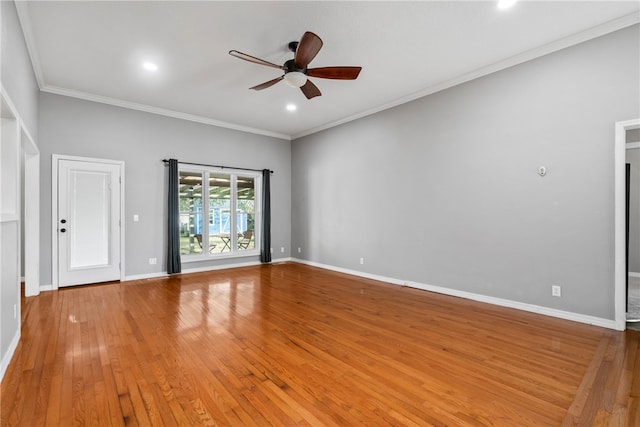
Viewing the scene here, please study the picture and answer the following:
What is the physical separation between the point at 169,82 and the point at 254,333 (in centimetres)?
393

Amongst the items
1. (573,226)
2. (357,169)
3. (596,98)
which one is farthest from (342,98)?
(573,226)

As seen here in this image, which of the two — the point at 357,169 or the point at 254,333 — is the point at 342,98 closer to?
the point at 357,169

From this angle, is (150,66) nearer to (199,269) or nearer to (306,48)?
(306,48)

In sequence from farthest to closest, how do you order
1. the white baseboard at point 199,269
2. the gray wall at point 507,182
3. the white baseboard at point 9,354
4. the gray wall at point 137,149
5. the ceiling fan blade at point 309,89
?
the white baseboard at point 199,269 < the gray wall at point 137,149 < the ceiling fan blade at point 309,89 < the gray wall at point 507,182 < the white baseboard at point 9,354

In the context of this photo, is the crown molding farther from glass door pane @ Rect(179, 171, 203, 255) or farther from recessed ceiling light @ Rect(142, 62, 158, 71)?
glass door pane @ Rect(179, 171, 203, 255)

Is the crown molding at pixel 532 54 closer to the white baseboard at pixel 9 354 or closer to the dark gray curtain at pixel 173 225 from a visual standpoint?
the dark gray curtain at pixel 173 225

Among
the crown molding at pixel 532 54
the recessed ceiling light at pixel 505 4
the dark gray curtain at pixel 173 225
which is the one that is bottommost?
the dark gray curtain at pixel 173 225

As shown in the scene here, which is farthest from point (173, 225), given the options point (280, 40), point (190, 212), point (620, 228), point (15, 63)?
point (620, 228)

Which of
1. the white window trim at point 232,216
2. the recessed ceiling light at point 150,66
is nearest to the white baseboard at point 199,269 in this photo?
the white window trim at point 232,216

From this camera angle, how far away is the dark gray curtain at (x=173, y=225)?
5883 millimetres

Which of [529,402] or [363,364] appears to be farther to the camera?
[363,364]

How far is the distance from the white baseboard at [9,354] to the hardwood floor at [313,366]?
6 centimetres

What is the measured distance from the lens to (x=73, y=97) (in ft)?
16.5

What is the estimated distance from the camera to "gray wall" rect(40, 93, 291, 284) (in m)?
4.82
